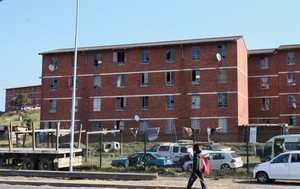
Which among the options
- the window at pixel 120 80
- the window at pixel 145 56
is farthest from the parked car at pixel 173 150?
the window at pixel 120 80

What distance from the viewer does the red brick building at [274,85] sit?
6206 cm

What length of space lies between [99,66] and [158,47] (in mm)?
8388

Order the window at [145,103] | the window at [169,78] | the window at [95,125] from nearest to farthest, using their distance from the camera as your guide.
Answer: the window at [169,78], the window at [145,103], the window at [95,125]

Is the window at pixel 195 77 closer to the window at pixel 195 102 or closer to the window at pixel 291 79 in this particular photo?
the window at pixel 195 102

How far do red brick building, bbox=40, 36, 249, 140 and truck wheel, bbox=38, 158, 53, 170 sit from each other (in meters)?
30.2

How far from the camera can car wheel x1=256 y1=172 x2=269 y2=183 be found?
67.4ft

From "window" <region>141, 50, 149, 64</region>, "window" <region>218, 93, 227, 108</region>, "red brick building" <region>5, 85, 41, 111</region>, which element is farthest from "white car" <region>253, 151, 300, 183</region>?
"red brick building" <region>5, 85, 41, 111</region>

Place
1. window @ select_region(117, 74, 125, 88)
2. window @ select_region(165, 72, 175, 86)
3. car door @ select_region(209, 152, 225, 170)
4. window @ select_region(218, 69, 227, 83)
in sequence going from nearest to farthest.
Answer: car door @ select_region(209, 152, 225, 170) → window @ select_region(218, 69, 227, 83) → window @ select_region(165, 72, 175, 86) → window @ select_region(117, 74, 125, 88)

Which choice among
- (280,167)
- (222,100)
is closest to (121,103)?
(222,100)

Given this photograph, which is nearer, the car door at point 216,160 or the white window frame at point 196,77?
the car door at point 216,160

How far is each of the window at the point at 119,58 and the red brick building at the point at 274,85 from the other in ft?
61.2

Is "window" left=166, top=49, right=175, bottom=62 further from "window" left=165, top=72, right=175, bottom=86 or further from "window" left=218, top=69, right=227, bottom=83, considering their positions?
"window" left=218, top=69, right=227, bottom=83

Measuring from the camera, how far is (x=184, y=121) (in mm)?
56094

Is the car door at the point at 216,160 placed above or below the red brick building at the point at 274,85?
A: below
